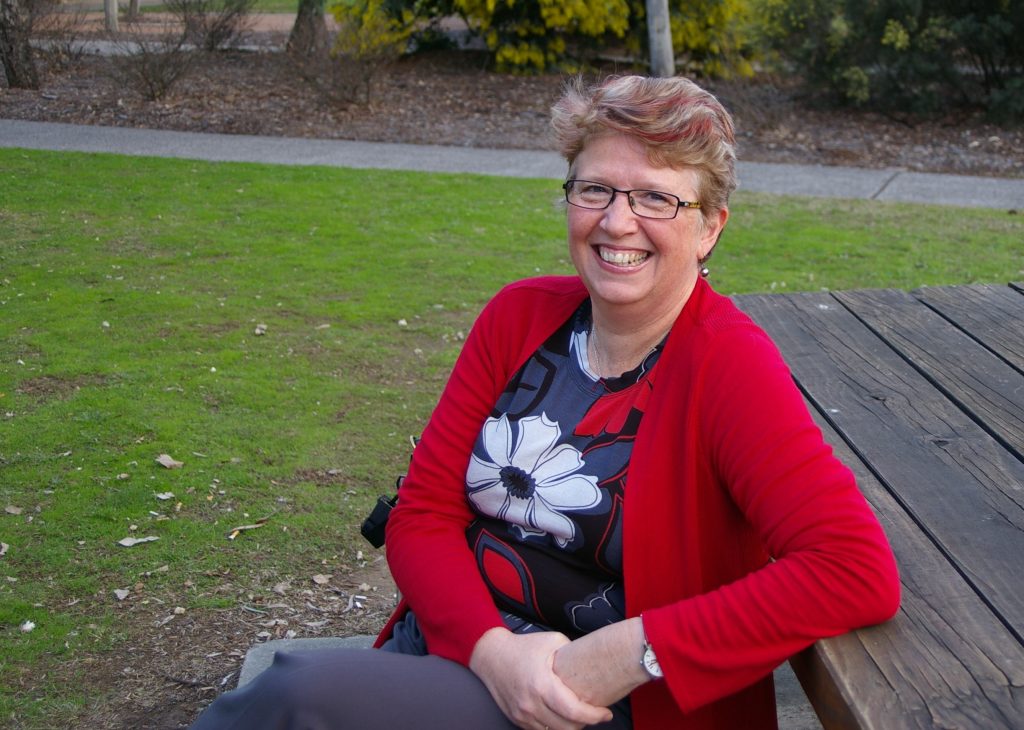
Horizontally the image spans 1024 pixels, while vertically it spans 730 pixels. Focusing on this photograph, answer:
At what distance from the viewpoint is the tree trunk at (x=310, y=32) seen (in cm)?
1335

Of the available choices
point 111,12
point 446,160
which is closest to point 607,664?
point 446,160

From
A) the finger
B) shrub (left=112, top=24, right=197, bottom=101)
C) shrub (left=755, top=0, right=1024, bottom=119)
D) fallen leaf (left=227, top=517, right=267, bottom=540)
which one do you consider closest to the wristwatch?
the finger

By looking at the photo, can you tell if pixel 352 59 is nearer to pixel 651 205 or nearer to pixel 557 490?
pixel 651 205

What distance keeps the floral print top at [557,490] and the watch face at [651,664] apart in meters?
0.23

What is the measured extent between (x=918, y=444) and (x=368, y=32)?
34.9 ft

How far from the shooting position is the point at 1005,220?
8062 millimetres

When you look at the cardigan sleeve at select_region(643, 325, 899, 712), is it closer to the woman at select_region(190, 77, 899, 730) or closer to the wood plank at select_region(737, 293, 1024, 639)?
the woman at select_region(190, 77, 899, 730)

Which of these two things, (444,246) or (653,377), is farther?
(444,246)

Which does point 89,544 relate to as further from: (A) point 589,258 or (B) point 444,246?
(B) point 444,246

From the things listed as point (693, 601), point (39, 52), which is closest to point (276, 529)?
point (693, 601)

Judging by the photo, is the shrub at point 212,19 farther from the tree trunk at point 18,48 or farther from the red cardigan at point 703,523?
the red cardigan at point 703,523

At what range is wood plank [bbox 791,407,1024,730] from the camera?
1.59 m

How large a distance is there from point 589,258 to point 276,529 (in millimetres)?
2145

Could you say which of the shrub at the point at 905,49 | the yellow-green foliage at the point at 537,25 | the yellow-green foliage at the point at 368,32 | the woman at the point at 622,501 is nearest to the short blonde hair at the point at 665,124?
the woman at the point at 622,501
